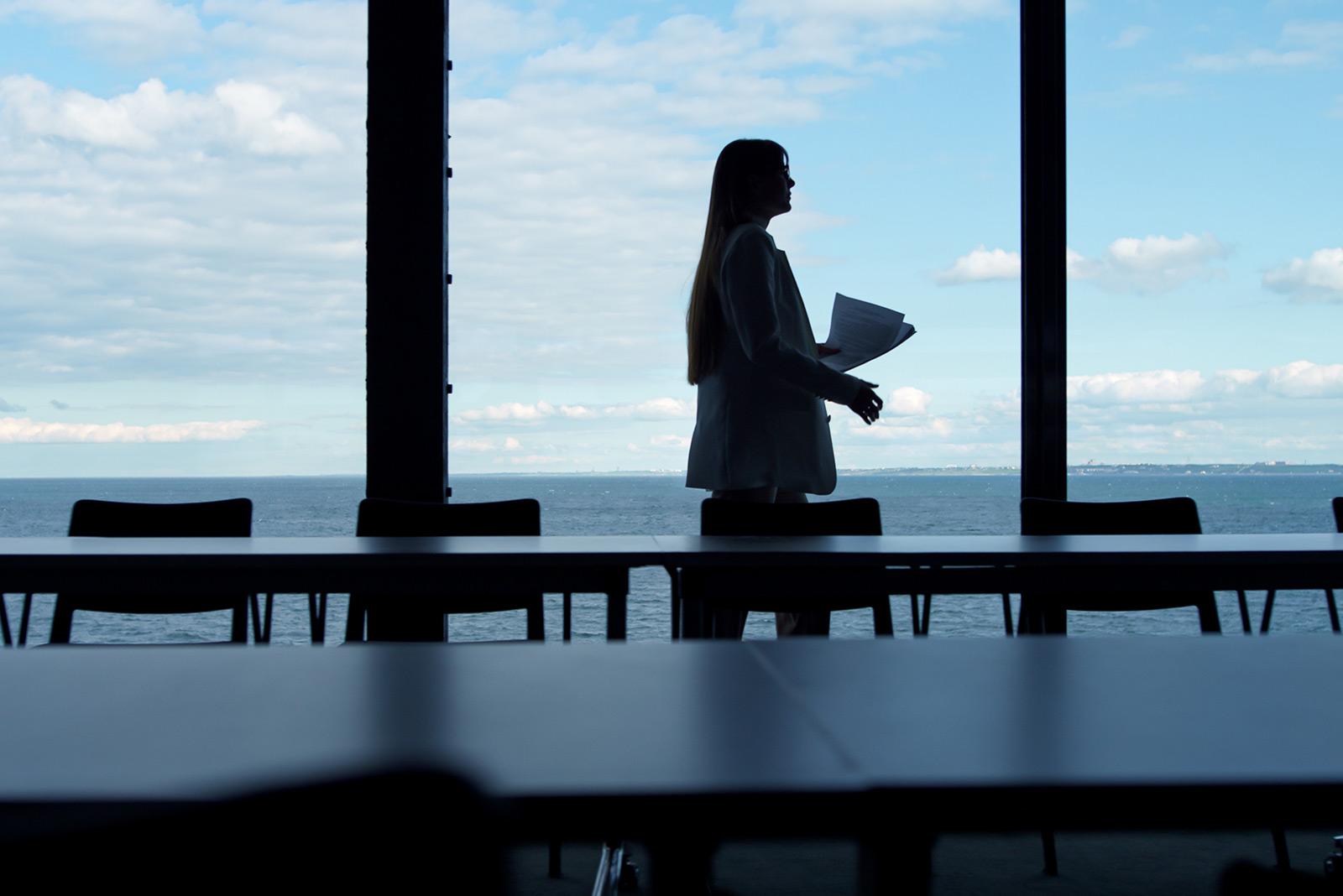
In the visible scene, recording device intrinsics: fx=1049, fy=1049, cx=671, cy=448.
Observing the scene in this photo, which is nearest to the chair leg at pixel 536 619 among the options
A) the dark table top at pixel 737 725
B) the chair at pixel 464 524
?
the chair at pixel 464 524

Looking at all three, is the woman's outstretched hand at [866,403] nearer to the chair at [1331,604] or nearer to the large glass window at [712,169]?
the large glass window at [712,169]

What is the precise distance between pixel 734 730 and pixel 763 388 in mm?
2235

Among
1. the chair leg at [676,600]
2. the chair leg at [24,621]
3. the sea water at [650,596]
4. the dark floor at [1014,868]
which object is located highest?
the chair leg at [676,600]

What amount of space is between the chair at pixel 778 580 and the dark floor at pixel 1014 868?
58cm

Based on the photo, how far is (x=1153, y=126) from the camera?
209 inches

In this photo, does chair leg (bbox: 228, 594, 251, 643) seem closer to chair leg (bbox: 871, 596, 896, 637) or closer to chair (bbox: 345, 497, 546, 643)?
chair (bbox: 345, 497, 546, 643)

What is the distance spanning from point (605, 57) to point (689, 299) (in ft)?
6.81

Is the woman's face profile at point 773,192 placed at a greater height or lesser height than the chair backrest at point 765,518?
greater

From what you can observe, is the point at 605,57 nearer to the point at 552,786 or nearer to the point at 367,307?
the point at 367,307

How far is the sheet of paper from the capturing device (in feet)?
9.77

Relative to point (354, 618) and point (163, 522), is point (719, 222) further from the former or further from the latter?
point (163, 522)

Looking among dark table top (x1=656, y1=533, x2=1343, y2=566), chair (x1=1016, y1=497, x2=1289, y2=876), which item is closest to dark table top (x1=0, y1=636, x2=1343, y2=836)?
dark table top (x1=656, y1=533, x2=1343, y2=566)

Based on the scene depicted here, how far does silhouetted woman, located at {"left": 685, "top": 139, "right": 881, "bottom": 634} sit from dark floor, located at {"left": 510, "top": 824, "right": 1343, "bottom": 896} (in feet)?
2.07

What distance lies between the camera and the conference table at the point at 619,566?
7.07ft
